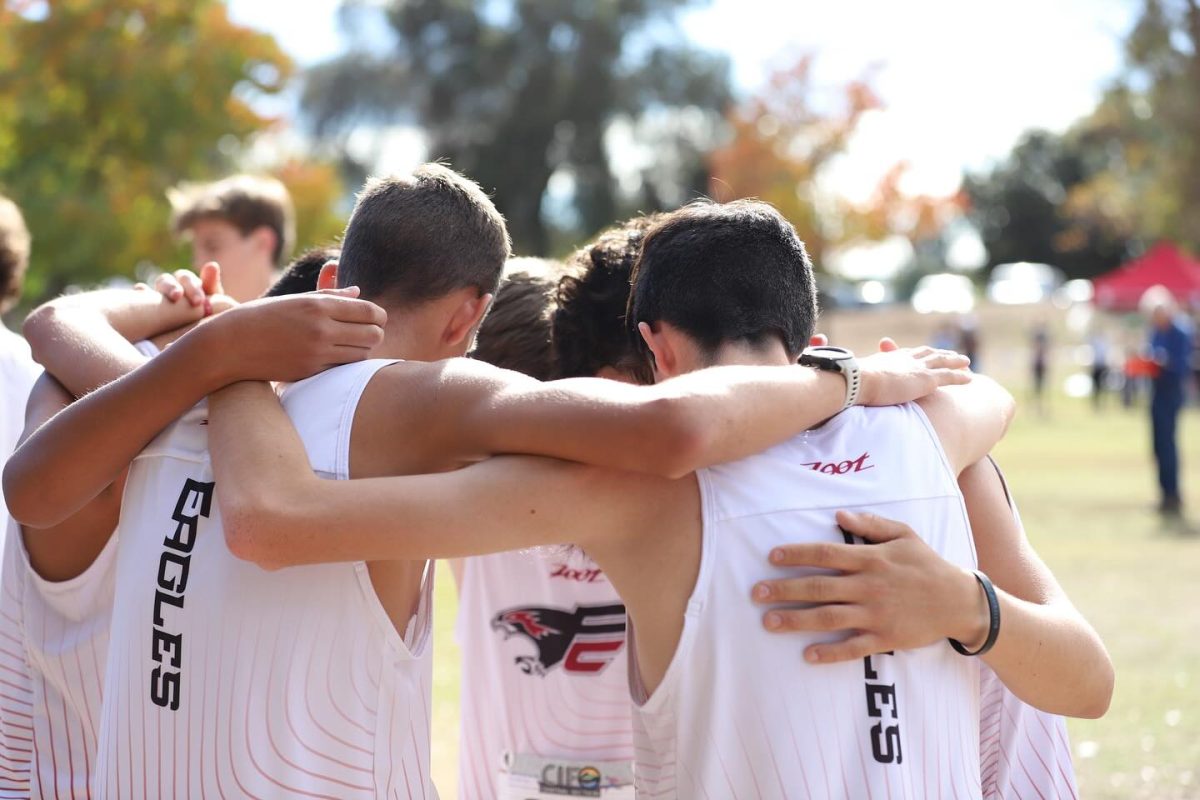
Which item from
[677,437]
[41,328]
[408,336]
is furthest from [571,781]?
[41,328]

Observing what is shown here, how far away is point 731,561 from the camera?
2.08 meters

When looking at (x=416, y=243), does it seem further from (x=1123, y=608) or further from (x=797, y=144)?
(x=797, y=144)

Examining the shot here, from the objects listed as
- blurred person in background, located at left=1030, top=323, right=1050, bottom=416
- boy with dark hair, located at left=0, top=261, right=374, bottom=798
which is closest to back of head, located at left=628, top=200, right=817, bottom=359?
boy with dark hair, located at left=0, top=261, right=374, bottom=798

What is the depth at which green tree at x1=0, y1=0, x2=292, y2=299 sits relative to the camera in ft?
60.1

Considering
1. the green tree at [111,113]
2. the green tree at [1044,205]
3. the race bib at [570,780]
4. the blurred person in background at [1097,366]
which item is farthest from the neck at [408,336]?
the green tree at [1044,205]

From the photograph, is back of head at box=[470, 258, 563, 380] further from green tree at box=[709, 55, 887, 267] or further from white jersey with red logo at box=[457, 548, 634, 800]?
green tree at box=[709, 55, 887, 267]

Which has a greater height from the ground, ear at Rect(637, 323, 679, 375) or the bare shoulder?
ear at Rect(637, 323, 679, 375)

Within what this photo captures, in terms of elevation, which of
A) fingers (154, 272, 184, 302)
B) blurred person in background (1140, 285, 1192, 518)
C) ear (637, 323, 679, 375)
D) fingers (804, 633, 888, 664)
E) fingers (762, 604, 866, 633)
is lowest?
fingers (804, 633, 888, 664)

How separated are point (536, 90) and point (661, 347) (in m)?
45.4

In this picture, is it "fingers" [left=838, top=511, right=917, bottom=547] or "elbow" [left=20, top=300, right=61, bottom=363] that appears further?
"elbow" [left=20, top=300, right=61, bottom=363]

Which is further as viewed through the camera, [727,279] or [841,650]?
[727,279]

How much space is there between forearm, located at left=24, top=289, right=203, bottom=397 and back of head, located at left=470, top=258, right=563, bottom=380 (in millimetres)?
778

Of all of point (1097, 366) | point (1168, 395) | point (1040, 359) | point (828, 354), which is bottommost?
point (828, 354)

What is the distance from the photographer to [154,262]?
20.6 metres
